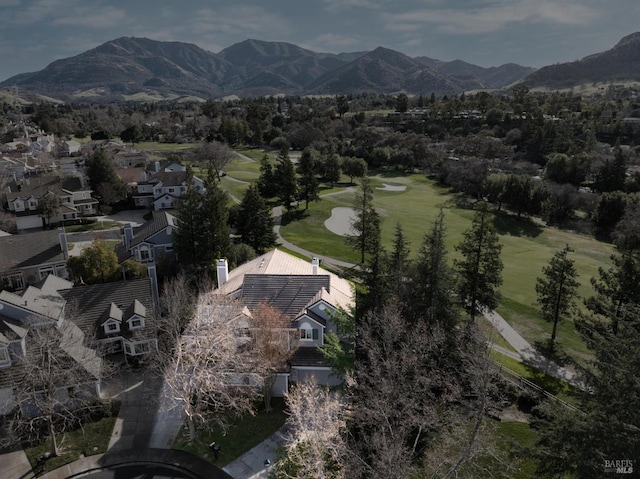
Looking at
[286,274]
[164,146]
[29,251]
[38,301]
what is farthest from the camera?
[164,146]

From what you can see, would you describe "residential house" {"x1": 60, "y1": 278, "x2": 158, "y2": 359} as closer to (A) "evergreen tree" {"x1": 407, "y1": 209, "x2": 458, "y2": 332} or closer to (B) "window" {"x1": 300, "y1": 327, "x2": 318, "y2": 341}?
(B) "window" {"x1": 300, "y1": 327, "x2": 318, "y2": 341}

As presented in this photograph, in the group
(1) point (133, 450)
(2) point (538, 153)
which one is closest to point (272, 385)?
(1) point (133, 450)

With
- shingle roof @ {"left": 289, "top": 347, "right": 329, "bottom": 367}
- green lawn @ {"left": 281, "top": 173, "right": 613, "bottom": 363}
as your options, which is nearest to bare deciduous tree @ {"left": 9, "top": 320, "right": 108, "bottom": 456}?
shingle roof @ {"left": 289, "top": 347, "right": 329, "bottom": 367}

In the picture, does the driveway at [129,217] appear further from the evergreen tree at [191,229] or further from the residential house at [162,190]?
the evergreen tree at [191,229]

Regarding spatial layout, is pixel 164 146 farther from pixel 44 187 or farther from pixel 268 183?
pixel 268 183

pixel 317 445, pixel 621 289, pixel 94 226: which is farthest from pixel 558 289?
pixel 94 226
